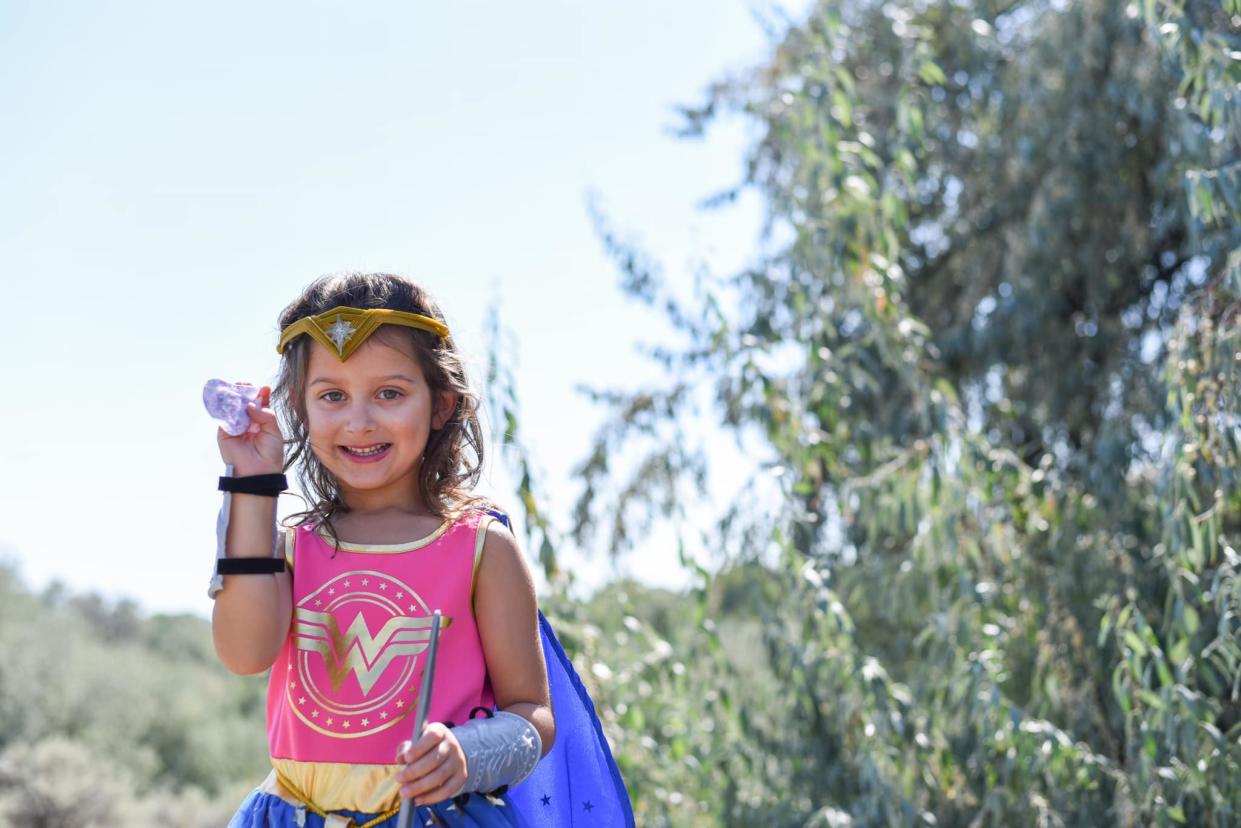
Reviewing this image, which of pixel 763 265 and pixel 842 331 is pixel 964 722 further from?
pixel 763 265

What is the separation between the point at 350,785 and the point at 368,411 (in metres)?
0.49

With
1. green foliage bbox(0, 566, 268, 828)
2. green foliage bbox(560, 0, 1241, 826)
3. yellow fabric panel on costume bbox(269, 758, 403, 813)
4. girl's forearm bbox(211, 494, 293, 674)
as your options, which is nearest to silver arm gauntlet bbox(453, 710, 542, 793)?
yellow fabric panel on costume bbox(269, 758, 403, 813)

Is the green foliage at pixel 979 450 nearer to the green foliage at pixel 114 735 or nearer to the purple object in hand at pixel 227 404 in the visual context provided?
the purple object in hand at pixel 227 404

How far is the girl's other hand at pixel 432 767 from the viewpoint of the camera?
1.42 m

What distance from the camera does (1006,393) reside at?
498cm

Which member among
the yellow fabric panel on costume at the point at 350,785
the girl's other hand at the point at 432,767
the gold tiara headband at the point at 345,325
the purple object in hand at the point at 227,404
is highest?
the gold tiara headband at the point at 345,325

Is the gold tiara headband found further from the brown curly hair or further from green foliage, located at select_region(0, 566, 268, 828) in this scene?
green foliage, located at select_region(0, 566, 268, 828)

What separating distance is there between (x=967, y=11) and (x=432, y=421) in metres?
4.25

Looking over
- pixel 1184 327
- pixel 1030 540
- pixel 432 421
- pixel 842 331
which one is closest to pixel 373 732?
pixel 432 421

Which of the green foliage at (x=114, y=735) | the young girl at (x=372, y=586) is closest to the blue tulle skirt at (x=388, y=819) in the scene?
the young girl at (x=372, y=586)

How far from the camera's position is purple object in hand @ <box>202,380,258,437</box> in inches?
66.2

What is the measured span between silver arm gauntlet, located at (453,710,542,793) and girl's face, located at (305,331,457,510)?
37cm

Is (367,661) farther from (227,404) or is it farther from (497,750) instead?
(227,404)

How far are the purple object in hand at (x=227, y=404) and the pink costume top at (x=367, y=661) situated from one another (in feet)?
0.65
